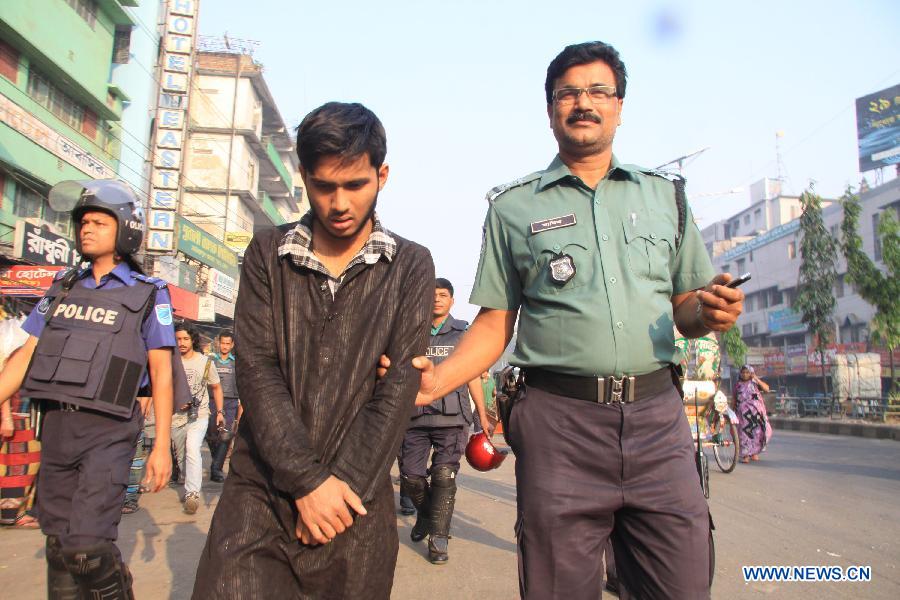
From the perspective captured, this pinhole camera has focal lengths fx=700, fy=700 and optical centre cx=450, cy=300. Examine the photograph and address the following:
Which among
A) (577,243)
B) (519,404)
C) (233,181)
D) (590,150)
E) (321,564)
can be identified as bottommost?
(321,564)

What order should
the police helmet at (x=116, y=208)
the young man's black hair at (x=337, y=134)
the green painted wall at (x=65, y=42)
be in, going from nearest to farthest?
the young man's black hair at (x=337, y=134)
the police helmet at (x=116, y=208)
the green painted wall at (x=65, y=42)

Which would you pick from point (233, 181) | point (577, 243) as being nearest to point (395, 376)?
point (577, 243)

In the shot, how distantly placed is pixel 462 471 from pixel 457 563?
5.70m

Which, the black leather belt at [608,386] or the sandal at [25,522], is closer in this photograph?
the black leather belt at [608,386]

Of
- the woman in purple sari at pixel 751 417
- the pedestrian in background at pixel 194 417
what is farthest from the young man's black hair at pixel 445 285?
the woman in purple sari at pixel 751 417

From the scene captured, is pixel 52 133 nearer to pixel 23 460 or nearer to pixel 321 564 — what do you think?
pixel 23 460

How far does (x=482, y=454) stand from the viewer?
190 inches

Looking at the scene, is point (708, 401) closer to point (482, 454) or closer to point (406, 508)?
point (406, 508)

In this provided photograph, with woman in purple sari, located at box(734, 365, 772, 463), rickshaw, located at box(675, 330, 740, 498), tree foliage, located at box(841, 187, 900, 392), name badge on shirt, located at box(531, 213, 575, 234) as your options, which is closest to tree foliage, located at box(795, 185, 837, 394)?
tree foliage, located at box(841, 187, 900, 392)

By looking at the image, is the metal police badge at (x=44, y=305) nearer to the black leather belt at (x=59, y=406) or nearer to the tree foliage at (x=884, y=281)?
the black leather belt at (x=59, y=406)

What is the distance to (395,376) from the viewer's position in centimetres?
211

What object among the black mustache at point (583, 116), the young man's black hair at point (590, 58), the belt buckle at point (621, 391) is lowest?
the belt buckle at point (621, 391)

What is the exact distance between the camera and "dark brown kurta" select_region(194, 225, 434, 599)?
1.94 m

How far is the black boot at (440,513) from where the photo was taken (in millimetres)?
5105
